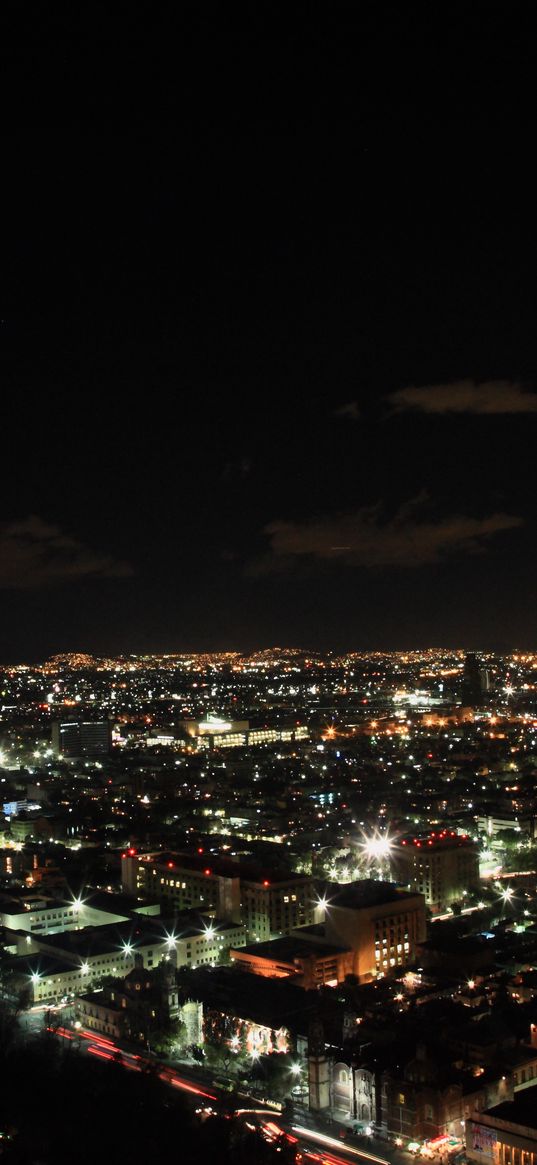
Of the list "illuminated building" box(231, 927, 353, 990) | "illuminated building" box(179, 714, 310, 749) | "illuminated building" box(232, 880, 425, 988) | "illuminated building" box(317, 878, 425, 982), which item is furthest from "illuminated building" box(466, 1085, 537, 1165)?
"illuminated building" box(179, 714, 310, 749)

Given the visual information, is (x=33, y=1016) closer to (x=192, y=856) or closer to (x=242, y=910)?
(x=242, y=910)

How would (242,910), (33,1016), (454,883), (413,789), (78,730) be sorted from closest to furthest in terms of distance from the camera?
(33,1016) → (242,910) → (454,883) → (413,789) → (78,730)

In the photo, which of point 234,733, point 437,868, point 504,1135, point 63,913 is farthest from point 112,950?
point 234,733

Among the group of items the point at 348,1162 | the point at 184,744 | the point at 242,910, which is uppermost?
the point at 184,744

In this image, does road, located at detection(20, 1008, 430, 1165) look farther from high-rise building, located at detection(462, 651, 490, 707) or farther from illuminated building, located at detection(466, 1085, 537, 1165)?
high-rise building, located at detection(462, 651, 490, 707)

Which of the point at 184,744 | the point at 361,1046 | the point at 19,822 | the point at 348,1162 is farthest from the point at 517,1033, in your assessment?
the point at 184,744

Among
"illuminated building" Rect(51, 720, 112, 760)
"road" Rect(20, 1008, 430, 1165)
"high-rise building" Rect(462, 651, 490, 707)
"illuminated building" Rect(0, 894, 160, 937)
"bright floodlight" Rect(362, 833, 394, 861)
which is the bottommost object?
"road" Rect(20, 1008, 430, 1165)

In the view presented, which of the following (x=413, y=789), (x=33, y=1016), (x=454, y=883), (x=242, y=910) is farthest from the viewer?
(x=413, y=789)

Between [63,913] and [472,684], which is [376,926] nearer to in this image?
[63,913]
